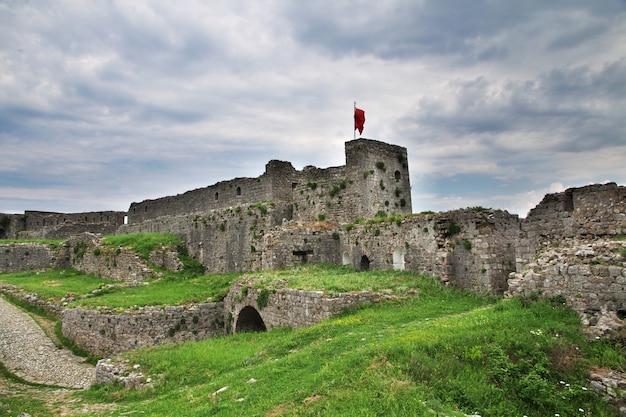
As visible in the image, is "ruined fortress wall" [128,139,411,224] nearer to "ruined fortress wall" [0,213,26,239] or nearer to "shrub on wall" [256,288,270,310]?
"shrub on wall" [256,288,270,310]

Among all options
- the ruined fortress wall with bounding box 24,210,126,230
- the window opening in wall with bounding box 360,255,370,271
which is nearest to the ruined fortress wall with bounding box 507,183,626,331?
the window opening in wall with bounding box 360,255,370,271

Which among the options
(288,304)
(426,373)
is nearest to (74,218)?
(288,304)

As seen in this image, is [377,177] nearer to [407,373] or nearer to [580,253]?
[580,253]

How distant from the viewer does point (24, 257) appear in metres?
37.5

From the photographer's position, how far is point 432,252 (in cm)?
1764

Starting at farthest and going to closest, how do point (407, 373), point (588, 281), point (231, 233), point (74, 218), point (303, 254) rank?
point (74, 218) → point (231, 233) → point (303, 254) → point (588, 281) → point (407, 373)

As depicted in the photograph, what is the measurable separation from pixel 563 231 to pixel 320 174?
58.9 ft

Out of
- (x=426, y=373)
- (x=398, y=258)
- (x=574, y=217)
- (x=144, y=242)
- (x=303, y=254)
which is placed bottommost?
(x=426, y=373)

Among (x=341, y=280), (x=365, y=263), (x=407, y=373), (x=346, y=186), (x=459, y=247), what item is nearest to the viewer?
(x=407, y=373)

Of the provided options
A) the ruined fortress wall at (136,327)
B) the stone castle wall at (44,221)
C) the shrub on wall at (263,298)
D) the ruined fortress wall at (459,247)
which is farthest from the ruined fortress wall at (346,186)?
the stone castle wall at (44,221)

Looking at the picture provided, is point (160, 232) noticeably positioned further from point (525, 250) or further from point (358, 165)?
point (525, 250)

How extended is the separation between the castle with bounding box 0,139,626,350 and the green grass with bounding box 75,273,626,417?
1257 millimetres

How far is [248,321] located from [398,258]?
783 cm

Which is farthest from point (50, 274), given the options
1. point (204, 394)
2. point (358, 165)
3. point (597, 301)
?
point (597, 301)
